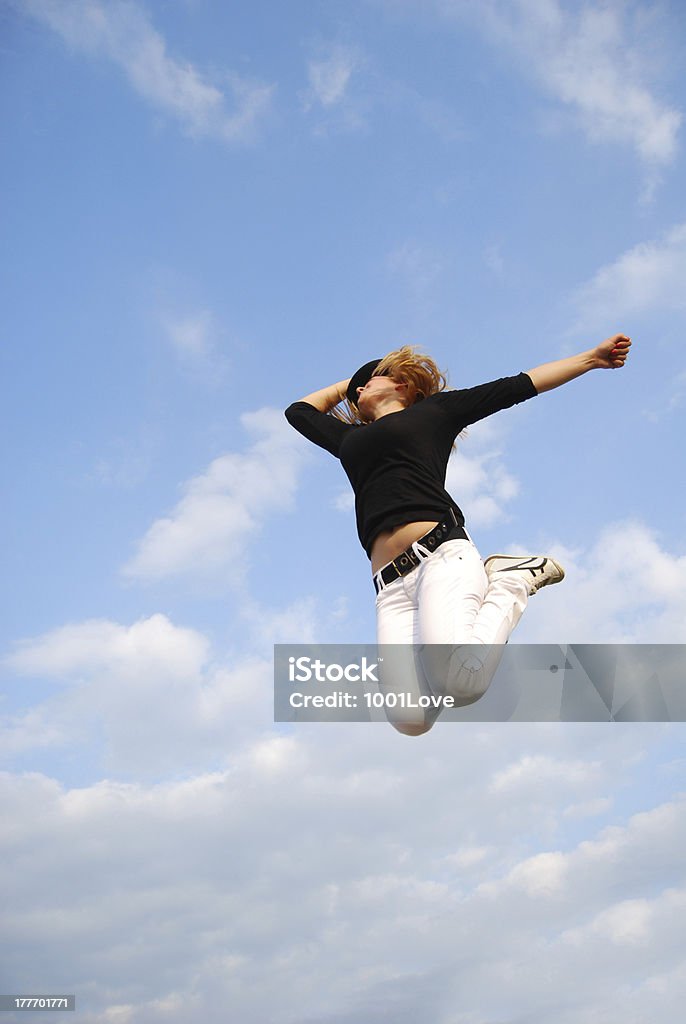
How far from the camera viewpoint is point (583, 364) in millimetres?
6203

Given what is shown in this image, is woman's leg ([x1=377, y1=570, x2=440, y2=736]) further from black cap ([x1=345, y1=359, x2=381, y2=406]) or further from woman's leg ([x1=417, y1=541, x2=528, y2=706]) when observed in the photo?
black cap ([x1=345, y1=359, x2=381, y2=406])

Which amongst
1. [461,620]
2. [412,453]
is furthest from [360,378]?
[461,620]

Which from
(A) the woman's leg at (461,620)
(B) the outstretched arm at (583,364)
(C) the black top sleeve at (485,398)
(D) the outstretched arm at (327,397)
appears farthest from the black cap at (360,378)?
(A) the woman's leg at (461,620)

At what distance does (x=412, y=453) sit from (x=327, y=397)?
130 cm

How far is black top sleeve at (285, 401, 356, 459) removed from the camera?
6.77m

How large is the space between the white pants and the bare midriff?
13 cm

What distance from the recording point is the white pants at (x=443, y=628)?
18.1 feet

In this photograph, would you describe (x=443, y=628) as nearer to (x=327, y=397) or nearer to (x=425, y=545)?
(x=425, y=545)

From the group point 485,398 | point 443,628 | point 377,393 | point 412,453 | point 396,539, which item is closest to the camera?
point 443,628

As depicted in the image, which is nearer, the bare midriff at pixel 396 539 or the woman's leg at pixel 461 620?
the woman's leg at pixel 461 620

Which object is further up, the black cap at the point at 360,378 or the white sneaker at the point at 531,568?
the black cap at the point at 360,378

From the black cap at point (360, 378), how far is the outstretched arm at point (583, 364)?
1343 mm

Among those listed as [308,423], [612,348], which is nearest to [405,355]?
[308,423]

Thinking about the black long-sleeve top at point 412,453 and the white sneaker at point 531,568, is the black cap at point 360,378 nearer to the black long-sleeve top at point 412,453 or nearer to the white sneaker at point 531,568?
the black long-sleeve top at point 412,453
